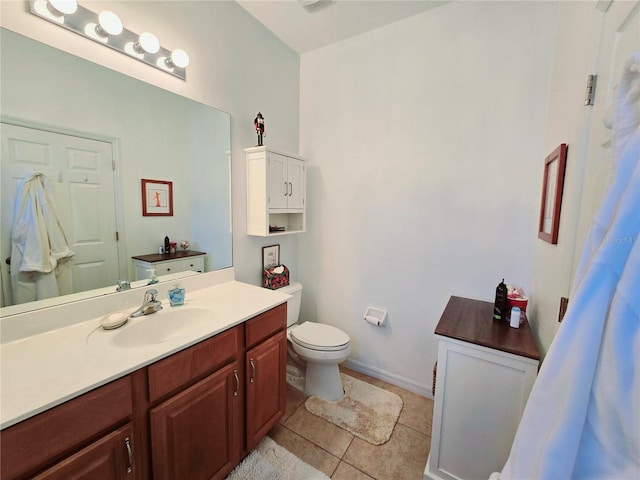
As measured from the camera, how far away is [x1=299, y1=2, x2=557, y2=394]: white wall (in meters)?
1.62

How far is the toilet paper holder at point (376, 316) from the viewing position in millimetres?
2119

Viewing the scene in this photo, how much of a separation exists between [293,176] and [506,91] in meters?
1.49

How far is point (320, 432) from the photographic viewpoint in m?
1.68

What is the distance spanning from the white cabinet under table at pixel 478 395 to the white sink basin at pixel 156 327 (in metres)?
1.18

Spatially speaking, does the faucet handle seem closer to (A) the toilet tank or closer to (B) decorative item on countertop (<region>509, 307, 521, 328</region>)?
(A) the toilet tank

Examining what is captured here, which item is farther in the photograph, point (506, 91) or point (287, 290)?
point (287, 290)

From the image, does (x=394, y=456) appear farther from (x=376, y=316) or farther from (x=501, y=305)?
(x=501, y=305)

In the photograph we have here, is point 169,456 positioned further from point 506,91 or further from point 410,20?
point 410,20

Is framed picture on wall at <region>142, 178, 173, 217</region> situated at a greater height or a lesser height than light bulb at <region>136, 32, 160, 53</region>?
lesser

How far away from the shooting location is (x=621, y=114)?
53 centimetres

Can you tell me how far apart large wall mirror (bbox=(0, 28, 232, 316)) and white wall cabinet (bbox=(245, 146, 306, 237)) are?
0.24 m

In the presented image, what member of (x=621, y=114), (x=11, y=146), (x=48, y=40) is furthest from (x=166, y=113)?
(x=621, y=114)

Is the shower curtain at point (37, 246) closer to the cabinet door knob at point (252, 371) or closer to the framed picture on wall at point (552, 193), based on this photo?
the cabinet door knob at point (252, 371)

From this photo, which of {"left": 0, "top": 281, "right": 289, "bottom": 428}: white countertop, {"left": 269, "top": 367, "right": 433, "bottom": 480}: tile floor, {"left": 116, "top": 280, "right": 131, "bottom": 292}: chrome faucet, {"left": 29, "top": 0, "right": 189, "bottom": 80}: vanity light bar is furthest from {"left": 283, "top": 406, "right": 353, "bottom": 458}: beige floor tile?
{"left": 29, "top": 0, "right": 189, "bottom": 80}: vanity light bar
